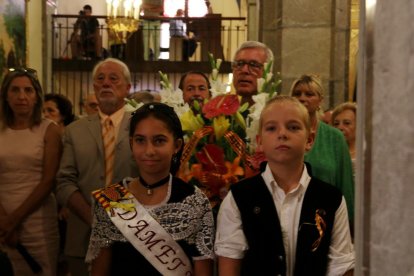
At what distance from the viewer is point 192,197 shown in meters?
2.44

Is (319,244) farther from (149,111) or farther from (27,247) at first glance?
(27,247)

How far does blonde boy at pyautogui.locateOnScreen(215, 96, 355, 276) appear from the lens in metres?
2.10

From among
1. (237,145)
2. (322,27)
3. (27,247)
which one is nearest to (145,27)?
(322,27)

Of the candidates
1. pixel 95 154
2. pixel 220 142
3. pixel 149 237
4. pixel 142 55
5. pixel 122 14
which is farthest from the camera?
pixel 142 55

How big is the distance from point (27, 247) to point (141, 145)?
5.16 feet

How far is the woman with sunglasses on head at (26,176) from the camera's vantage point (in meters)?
3.70

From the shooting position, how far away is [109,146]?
11.6 feet

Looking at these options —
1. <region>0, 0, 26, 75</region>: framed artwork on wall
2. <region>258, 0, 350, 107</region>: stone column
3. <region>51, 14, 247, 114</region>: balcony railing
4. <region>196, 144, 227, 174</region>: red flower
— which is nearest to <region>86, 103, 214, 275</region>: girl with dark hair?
<region>196, 144, 227, 174</region>: red flower

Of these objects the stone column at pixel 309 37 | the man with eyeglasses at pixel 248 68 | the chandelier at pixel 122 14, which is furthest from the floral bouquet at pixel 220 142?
the chandelier at pixel 122 14

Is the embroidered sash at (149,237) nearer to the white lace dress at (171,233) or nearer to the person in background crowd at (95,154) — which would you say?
the white lace dress at (171,233)

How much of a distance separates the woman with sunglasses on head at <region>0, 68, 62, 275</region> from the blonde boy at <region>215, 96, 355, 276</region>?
1794 millimetres

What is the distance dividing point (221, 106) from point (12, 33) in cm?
645

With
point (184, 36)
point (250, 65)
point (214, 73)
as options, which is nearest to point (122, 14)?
point (184, 36)

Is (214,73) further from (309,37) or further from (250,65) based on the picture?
(309,37)
